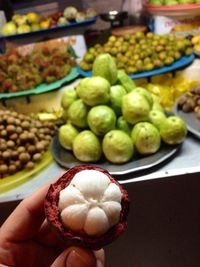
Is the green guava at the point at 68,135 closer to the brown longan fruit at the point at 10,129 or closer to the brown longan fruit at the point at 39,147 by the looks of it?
the brown longan fruit at the point at 39,147

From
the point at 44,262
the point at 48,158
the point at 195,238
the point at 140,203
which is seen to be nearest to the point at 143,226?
the point at 140,203

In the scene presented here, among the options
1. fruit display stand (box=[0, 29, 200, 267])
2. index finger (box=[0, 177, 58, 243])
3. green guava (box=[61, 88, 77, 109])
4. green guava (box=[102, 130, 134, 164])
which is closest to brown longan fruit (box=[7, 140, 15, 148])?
fruit display stand (box=[0, 29, 200, 267])

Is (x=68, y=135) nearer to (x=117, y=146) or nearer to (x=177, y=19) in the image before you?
(x=117, y=146)

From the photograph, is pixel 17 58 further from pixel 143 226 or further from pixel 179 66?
pixel 143 226

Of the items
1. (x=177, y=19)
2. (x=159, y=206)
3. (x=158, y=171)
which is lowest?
(x=159, y=206)

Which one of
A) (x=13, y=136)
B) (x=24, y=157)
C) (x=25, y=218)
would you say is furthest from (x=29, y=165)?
(x=25, y=218)

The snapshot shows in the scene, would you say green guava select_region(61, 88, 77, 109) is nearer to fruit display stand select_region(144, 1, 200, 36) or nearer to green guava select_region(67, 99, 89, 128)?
green guava select_region(67, 99, 89, 128)

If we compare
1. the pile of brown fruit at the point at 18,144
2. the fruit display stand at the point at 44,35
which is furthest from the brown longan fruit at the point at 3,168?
the fruit display stand at the point at 44,35
